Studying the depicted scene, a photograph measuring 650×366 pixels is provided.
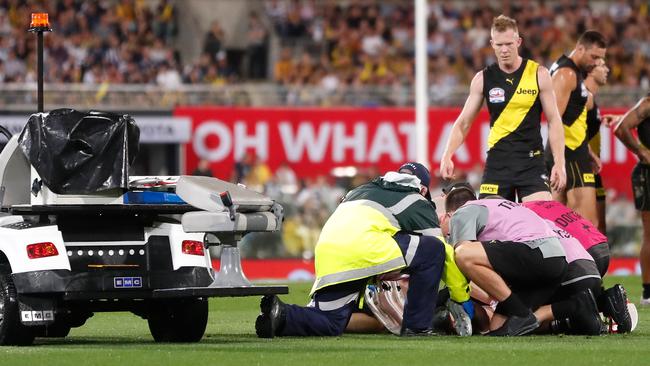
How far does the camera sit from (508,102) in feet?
43.1

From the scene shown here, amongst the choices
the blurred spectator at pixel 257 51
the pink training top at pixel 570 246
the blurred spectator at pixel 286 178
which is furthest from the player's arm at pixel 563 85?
the blurred spectator at pixel 257 51

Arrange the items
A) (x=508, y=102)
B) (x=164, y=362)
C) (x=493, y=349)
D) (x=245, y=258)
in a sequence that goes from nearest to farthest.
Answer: (x=164, y=362) → (x=493, y=349) → (x=508, y=102) → (x=245, y=258)

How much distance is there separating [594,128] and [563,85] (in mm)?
1209

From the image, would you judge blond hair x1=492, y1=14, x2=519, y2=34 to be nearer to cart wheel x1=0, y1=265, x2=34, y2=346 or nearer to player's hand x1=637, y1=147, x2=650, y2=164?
player's hand x1=637, y1=147, x2=650, y2=164

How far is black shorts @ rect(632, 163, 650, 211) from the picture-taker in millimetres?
15055

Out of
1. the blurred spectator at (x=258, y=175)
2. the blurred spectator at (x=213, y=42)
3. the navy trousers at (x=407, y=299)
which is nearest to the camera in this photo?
the navy trousers at (x=407, y=299)

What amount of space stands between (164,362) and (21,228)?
183 cm

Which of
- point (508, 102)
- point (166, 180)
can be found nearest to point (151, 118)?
point (508, 102)

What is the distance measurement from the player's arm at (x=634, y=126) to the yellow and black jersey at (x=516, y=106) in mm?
1949

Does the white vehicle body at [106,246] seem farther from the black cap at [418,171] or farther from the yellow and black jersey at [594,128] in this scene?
the yellow and black jersey at [594,128]

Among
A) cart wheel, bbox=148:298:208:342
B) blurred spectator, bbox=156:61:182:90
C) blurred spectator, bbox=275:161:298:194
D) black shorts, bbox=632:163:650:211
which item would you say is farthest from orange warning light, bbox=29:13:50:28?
blurred spectator, bbox=156:61:182:90

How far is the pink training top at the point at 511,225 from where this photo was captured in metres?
11.3

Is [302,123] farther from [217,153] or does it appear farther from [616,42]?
[616,42]

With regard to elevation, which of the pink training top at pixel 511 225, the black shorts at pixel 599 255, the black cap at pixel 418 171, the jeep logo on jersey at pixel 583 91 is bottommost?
the black shorts at pixel 599 255
